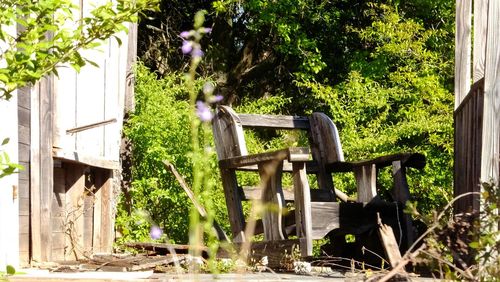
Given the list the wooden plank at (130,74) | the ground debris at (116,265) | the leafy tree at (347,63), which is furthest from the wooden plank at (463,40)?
the wooden plank at (130,74)

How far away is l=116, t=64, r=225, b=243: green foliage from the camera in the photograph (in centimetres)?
1081

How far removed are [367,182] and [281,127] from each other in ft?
3.14

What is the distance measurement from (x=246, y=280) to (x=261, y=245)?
1.11 meters

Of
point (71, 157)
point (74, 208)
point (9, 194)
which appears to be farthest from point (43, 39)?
point (74, 208)

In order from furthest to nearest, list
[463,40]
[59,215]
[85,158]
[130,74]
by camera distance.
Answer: [130,74], [85,158], [59,215], [463,40]

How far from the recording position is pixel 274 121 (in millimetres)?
7199

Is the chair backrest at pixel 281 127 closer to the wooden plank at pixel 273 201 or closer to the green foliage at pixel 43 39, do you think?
the wooden plank at pixel 273 201

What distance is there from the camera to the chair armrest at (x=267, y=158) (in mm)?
5730

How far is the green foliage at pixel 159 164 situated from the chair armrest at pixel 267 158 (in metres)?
3.98

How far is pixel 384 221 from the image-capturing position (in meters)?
6.45

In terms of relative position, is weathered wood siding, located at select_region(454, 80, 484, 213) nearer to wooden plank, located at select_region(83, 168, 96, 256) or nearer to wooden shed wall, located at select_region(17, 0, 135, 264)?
wooden shed wall, located at select_region(17, 0, 135, 264)

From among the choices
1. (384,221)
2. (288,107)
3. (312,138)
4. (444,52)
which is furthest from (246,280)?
(288,107)

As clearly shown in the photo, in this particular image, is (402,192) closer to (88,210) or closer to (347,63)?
(88,210)

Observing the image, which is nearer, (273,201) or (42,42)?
(42,42)
